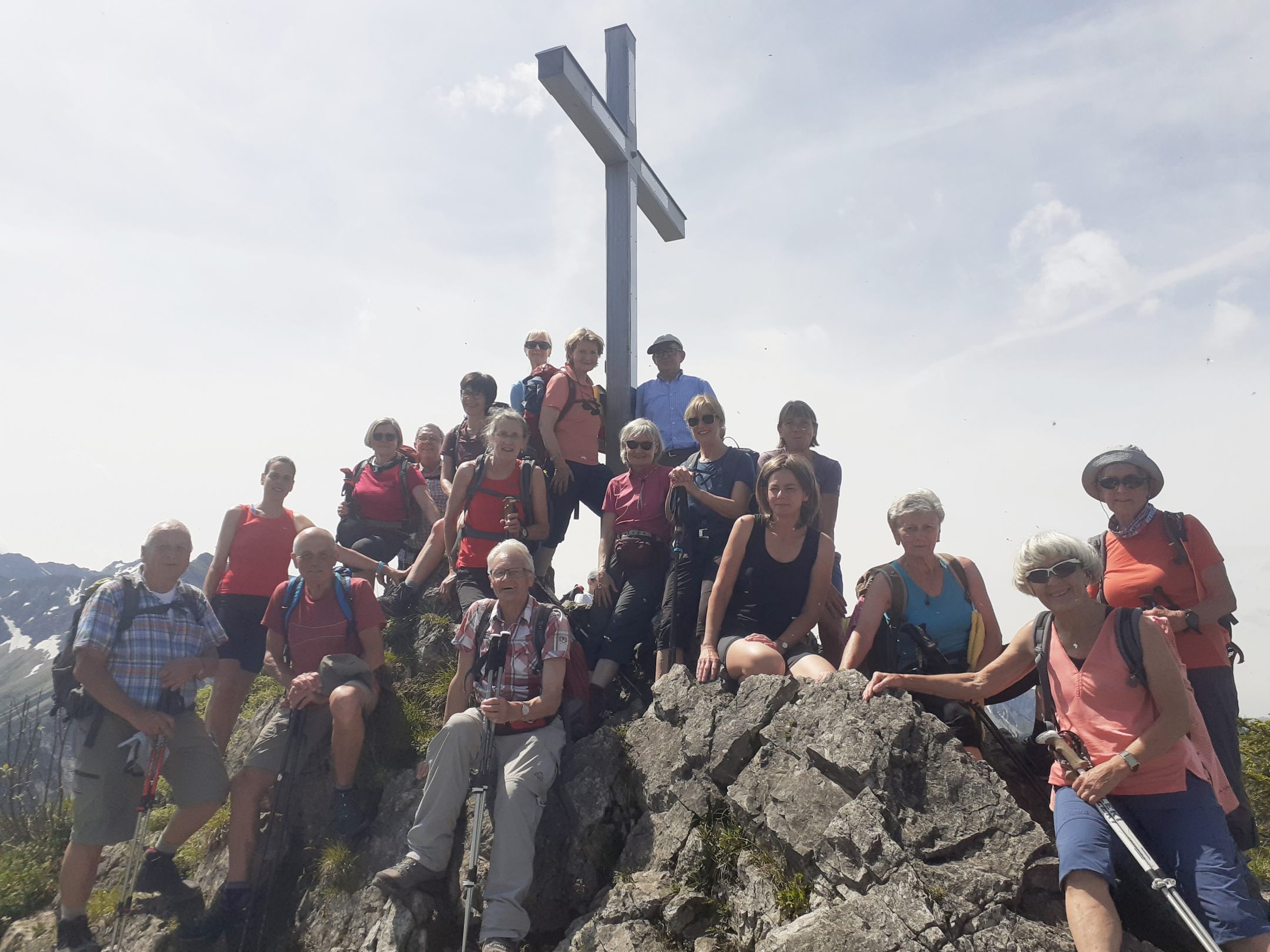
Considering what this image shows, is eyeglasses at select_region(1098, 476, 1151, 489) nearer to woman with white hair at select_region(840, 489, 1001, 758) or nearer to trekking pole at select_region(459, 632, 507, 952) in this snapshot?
woman with white hair at select_region(840, 489, 1001, 758)

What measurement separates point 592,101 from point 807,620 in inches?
239

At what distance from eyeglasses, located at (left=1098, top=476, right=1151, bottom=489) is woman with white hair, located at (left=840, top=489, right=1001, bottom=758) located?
39.7 inches

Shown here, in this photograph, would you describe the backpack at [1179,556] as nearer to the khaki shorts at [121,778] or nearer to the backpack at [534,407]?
the backpack at [534,407]

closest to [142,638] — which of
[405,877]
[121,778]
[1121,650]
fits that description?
[121,778]

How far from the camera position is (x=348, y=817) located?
20.3ft

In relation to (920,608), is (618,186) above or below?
above

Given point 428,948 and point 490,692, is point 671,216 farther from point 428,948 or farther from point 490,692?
point 428,948

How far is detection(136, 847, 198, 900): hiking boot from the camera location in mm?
6434

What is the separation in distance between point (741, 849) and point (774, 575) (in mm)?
1890

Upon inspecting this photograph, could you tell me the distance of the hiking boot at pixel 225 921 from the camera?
5.89m

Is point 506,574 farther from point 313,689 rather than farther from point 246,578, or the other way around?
point 246,578

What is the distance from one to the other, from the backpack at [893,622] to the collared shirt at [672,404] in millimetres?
3256

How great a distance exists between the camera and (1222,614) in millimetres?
4840

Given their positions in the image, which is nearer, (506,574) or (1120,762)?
(1120,762)
